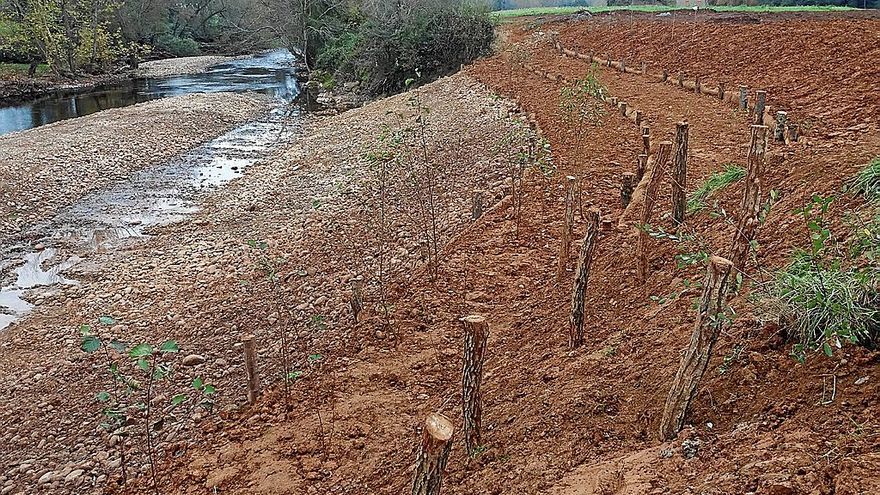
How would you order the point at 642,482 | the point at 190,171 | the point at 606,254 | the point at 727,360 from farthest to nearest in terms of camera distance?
the point at 190,171
the point at 606,254
the point at 727,360
the point at 642,482

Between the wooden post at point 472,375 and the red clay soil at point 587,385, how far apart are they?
0.48 ft

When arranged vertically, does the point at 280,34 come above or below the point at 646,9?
below

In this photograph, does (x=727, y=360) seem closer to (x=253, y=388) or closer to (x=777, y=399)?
(x=777, y=399)

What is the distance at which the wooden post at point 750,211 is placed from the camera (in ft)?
11.0

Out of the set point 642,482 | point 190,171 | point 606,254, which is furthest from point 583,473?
point 190,171

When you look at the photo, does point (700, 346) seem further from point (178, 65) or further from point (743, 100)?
point (178, 65)

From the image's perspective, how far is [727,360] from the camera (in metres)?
3.37

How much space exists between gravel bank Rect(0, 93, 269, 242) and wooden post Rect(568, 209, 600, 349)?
11670 millimetres

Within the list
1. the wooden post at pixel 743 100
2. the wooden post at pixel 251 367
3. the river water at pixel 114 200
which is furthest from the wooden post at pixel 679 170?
the river water at pixel 114 200

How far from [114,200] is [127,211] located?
108cm

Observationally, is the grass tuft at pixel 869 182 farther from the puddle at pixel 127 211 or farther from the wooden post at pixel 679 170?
the puddle at pixel 127 211

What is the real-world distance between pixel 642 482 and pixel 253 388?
3.76m

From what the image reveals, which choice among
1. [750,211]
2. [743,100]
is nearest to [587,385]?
[750,211]

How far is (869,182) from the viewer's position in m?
4.82
